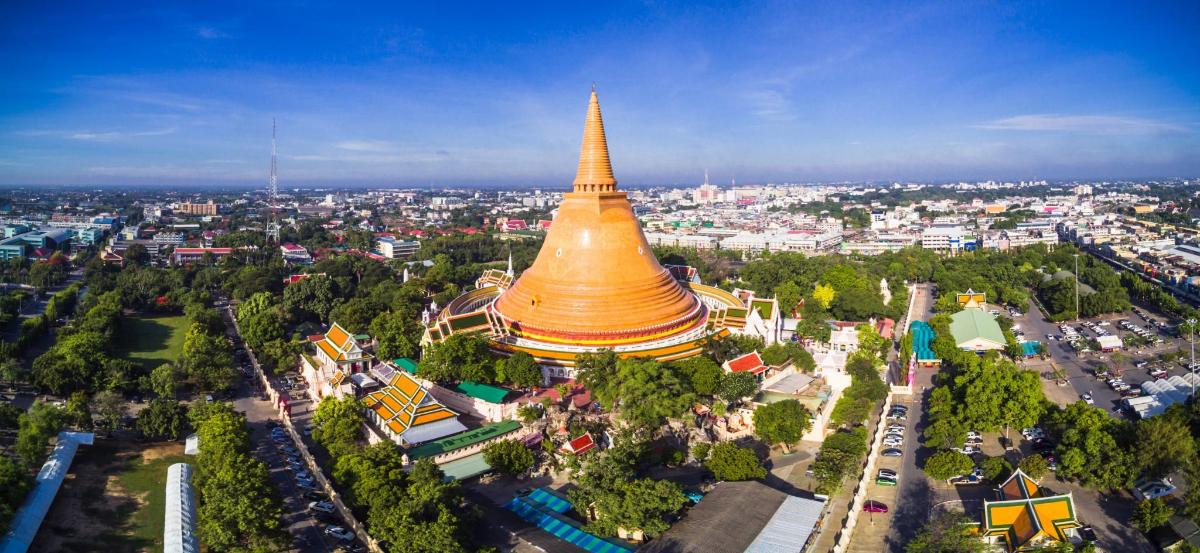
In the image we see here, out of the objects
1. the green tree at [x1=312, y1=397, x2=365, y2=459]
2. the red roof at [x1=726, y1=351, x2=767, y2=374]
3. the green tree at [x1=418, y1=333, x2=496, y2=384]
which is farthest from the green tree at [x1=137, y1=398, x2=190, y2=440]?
the red roof at [x1=726, y1=351, x2=767, y2=374]

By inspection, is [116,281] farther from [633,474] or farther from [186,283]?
[633,474]

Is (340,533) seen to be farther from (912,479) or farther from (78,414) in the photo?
(912,479)

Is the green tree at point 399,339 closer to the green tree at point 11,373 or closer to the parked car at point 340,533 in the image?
the parked car at point 340,533

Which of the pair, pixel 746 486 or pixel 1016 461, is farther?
pixel 1016 461

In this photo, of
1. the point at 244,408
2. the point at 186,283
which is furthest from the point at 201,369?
the point at 186,283

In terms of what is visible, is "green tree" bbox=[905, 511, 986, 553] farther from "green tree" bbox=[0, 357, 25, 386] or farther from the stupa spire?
"green tree" bbox=[0, 357, 25, 386]
